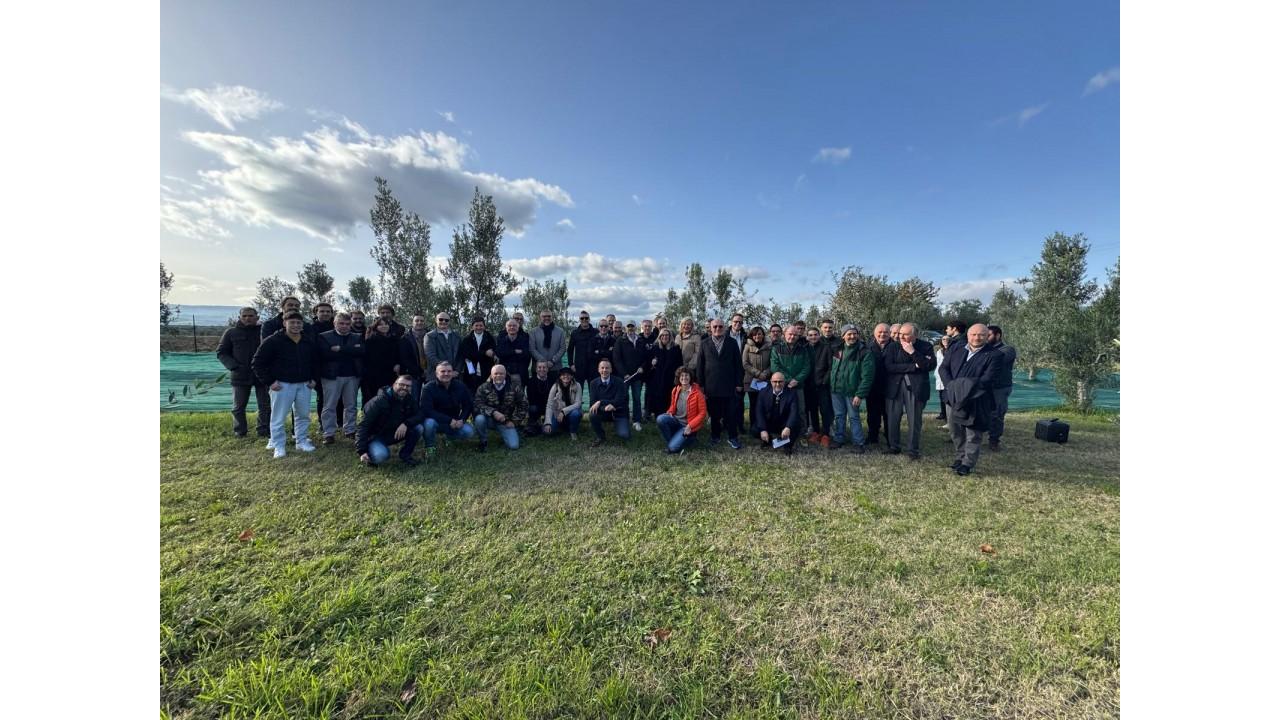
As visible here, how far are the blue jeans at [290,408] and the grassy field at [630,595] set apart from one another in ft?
1.72

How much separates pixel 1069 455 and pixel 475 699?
7844 mm

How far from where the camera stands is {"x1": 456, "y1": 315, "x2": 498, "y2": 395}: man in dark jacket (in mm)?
6422

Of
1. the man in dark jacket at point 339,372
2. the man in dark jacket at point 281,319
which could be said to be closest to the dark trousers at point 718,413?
the man in dark jacket at point 339,372

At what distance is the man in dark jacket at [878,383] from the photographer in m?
5.60

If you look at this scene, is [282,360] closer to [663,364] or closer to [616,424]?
[616,424]

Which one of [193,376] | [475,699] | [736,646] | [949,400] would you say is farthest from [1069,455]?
[193,376]

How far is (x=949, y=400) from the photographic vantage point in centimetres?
516

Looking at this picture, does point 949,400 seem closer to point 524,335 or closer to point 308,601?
point 524,335

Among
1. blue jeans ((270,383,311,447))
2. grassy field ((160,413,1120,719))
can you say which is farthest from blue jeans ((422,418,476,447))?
blue jeans ((270,383,311,447))

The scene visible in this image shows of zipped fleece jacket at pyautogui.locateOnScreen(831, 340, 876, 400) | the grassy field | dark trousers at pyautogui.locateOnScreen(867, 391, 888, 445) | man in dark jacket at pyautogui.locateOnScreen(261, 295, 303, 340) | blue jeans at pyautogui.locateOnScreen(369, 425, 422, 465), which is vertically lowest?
the grassy field

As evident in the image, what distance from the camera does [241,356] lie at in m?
5.56

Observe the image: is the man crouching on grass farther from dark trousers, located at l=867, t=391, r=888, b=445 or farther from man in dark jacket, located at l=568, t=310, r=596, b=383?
dark trousers, located at l=867, t=391, r=888, b=445

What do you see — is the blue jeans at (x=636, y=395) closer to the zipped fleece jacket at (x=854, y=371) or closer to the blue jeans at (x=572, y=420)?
the blue jeans at (x=572, y=420)

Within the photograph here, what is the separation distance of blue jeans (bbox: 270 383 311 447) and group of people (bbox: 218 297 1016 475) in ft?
0.06
